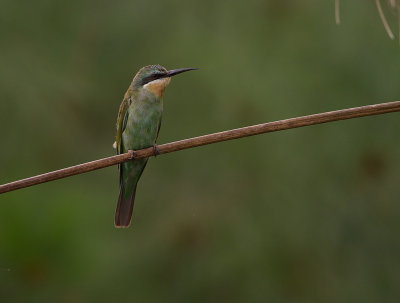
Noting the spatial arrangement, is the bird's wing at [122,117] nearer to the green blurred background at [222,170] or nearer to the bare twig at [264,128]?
the green blurred background at [222,170]

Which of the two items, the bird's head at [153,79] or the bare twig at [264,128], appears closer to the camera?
the bare twig at [264,128]

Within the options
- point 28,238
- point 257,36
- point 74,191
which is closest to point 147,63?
point 257,36

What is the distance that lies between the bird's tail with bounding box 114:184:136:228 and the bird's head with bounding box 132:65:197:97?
0.45 m

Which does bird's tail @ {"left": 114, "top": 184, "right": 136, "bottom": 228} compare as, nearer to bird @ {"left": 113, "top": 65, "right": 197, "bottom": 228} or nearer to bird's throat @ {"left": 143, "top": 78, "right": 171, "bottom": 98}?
bird @ {"left": 113, "top": 65, "right": 197, "bottom": 228}

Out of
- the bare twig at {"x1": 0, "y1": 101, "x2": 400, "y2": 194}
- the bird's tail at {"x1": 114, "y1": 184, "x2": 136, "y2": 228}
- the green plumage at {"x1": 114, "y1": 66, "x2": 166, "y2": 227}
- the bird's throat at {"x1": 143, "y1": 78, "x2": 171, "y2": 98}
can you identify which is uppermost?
the bird's throat at {"x1": 143, "y1": 78, "x2": 171, "y2": 98}

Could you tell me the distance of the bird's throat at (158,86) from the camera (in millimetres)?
2725

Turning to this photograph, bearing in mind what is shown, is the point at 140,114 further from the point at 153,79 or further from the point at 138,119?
the point at 153,79

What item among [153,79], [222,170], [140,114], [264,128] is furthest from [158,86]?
[264,128]

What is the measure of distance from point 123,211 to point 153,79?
55 centimetres

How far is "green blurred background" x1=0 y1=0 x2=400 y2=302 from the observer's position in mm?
2357

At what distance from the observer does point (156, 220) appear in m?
2.53

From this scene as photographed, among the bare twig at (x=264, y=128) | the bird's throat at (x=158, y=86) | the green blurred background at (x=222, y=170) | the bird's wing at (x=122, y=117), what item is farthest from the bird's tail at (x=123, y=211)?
the bare twig at (x=264, y=128)

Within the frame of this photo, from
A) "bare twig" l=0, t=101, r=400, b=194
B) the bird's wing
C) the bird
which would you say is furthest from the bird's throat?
"bare twig" l=0, t=101, r=400, b=194

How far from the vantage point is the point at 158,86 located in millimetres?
2750
